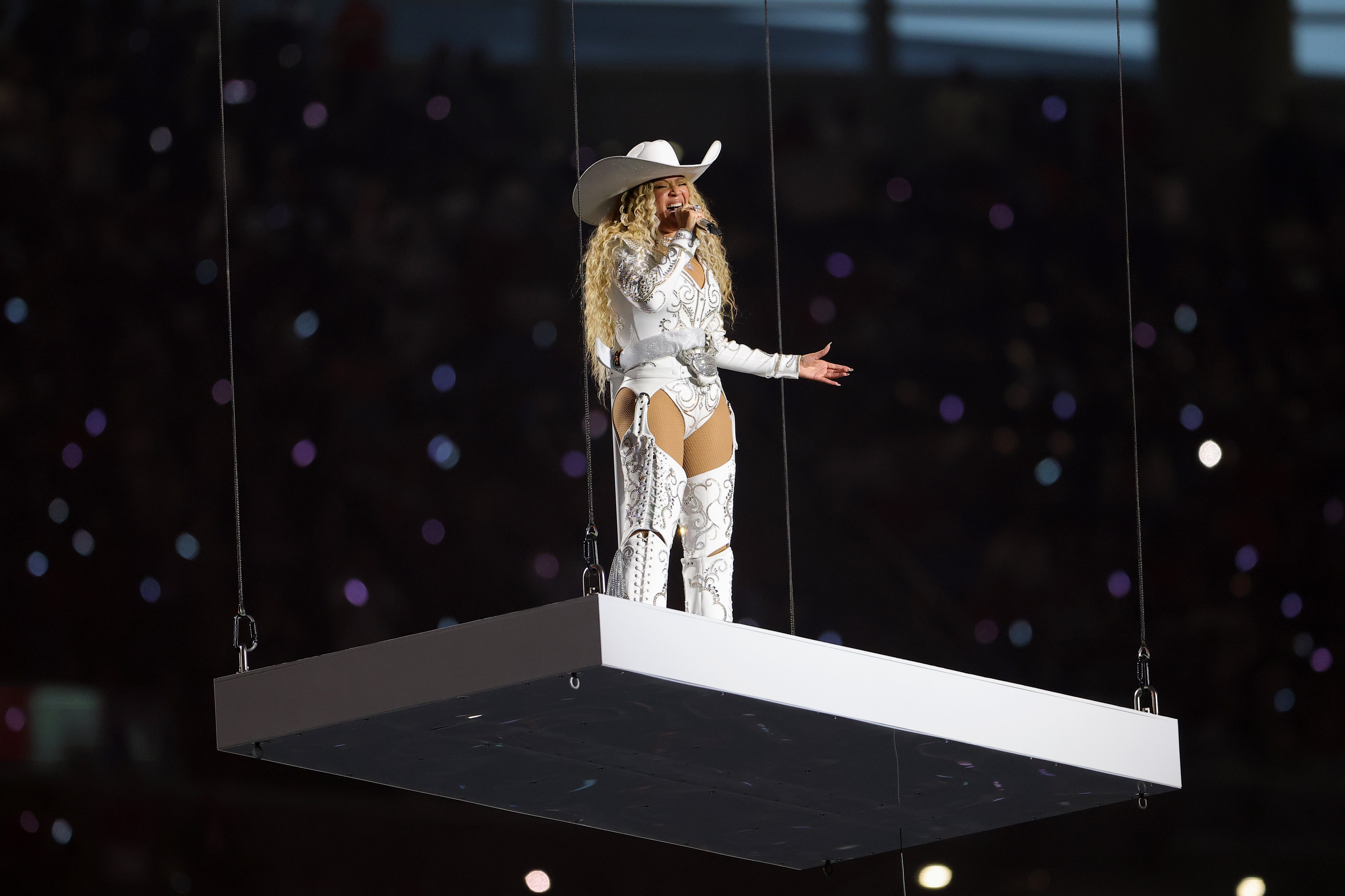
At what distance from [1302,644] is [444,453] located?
3.04 metres

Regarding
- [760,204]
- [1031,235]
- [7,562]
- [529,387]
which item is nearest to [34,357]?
[7,562]

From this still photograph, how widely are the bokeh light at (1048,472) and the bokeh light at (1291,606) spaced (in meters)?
0.87

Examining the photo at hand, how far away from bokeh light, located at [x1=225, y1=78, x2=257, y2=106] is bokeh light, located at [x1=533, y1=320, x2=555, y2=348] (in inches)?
52.4

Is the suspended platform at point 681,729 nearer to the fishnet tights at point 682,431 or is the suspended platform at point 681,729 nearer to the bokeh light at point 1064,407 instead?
the fishnet tights at point 682,431

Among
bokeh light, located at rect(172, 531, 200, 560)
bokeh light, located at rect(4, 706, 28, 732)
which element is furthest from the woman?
bokeh light, located at rect(4, 706, 28, 732)

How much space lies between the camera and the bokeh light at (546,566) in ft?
24.0

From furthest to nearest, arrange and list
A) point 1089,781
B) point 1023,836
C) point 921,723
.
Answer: point 1023,836 < point 1089,781 < point 921,723

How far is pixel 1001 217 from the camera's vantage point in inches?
298

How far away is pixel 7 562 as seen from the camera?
7473mm

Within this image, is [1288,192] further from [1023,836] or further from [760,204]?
[1023,836]

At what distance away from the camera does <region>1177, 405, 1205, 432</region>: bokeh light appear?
7414mm

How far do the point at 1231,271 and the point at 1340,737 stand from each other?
1669mm

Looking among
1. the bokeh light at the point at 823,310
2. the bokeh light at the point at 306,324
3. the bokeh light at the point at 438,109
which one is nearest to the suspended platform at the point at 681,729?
the bokeh light at the point at 823,310

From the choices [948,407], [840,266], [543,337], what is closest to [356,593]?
[543,337]
